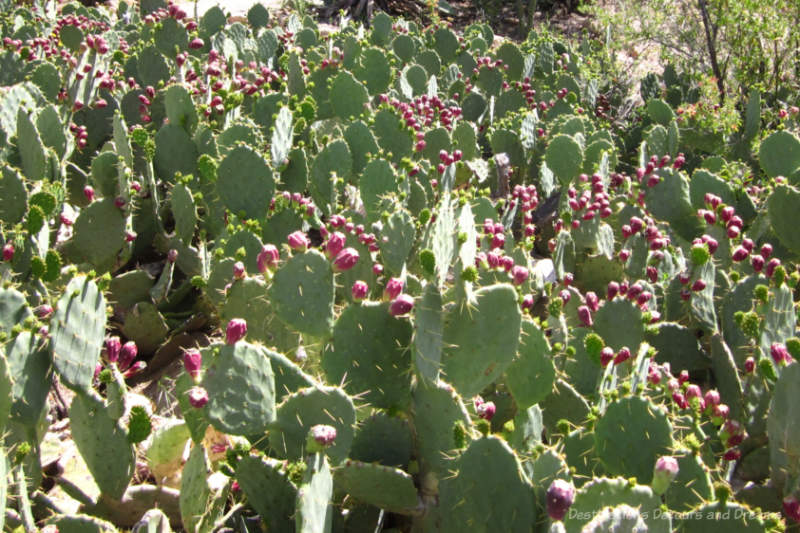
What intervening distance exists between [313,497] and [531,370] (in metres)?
0.90

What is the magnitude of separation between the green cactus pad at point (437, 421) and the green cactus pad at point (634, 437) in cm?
39

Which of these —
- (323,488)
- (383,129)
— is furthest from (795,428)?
(383,129)

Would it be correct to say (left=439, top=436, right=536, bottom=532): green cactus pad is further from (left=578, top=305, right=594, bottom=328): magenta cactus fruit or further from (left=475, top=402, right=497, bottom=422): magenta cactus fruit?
(left=578, top=305, right=594, bottom=328): magenta cactus fruit

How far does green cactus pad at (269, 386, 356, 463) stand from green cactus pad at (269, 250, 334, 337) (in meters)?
0.33

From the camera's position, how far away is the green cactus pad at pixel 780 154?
435 cm

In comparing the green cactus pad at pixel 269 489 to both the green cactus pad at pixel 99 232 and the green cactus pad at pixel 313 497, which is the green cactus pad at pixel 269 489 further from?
the green cactus pad at pixel 99 232

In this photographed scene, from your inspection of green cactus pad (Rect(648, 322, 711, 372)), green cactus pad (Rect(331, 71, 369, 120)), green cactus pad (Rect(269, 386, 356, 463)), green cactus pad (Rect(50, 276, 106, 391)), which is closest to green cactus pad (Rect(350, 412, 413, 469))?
green cactus pad (Rect(269, 386, 356, 463))

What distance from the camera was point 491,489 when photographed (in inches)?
68.8

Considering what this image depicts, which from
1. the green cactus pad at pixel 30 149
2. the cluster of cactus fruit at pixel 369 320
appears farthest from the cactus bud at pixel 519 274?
the green cactus pad at pixel 30 149

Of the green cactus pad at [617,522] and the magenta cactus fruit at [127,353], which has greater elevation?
the magenta cactus fruit at [127,353]

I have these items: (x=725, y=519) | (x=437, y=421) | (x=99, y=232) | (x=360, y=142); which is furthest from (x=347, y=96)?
(x=725, y=519)

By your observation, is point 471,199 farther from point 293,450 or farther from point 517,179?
point 293,450

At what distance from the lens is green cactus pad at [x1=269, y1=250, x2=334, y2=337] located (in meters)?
2.12

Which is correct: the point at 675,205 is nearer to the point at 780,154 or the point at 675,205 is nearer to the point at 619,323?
the point at 780,154
